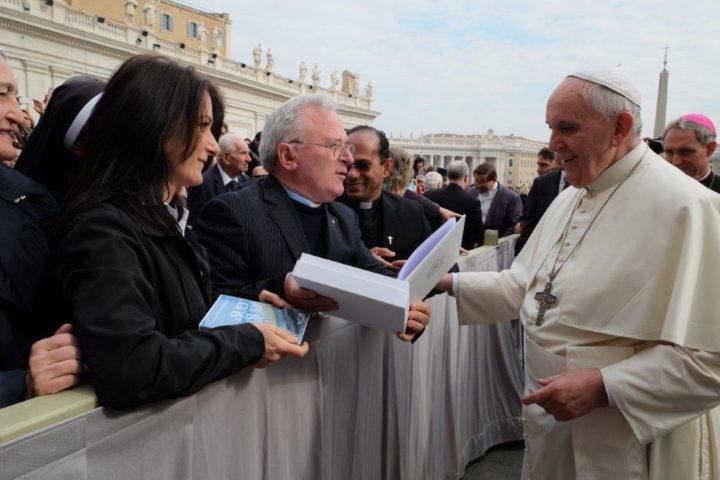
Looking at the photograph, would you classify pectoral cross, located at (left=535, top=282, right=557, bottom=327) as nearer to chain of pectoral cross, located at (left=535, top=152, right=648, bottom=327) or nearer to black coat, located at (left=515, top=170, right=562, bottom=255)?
chain of pectoral cross, located at (left=535, top=152, right=648, bottom=327)

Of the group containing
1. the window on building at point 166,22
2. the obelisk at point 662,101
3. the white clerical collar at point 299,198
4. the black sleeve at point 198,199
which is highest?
the window on building at point 166,22

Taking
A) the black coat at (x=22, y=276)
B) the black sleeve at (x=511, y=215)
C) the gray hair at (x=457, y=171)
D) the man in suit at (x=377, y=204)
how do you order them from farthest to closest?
the black sleeve at (x=511, y=215)
the gray hair at (x=457, y=171)
the man in suit at (x=377, y=204)
the black coat at (x=22, y=276)

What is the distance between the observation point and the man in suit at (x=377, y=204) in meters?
3.41

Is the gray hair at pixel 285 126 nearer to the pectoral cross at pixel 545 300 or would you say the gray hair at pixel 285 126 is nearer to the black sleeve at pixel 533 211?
the pectoral cross at pixel 545 300

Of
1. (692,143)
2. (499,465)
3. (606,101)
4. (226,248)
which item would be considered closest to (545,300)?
(606,101)

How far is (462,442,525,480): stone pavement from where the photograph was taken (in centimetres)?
350

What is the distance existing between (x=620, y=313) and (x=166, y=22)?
152 feet

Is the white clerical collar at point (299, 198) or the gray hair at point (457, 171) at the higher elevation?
the gray hair at point (457, 171)

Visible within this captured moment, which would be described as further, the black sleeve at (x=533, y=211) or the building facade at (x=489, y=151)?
the building facade at (x=489, y=151)

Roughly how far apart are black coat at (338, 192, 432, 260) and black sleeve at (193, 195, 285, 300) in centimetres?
145

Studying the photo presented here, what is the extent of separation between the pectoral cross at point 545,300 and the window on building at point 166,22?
45.6 m

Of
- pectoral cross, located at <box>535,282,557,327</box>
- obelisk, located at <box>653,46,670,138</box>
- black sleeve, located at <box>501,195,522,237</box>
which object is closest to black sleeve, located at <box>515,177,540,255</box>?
black sleeve, located at <box>501,195,522,237</box>

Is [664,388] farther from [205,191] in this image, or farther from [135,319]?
[205,191]

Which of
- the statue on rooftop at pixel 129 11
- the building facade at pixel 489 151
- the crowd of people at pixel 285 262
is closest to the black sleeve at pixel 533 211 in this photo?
the crowd of people at pixel 285 262
